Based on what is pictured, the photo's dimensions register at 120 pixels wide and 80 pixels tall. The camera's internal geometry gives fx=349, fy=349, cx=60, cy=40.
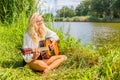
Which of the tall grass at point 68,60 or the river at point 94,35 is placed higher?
the tall grass at point 68,60

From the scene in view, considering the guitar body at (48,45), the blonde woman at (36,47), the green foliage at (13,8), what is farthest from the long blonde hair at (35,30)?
the green foliage at (13,8)

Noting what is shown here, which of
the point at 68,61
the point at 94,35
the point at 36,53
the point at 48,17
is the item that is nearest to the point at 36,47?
the point at 36,53

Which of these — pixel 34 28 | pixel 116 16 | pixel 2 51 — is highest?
pixel 34 28

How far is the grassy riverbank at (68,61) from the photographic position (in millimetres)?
4629

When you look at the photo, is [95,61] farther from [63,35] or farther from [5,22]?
[5,22]

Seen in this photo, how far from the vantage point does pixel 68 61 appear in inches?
225

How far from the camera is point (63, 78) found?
4805 mm

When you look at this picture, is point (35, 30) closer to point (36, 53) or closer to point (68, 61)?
point (36, 53)

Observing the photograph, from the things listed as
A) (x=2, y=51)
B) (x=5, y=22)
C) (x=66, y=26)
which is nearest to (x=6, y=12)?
(x=5, y=22)

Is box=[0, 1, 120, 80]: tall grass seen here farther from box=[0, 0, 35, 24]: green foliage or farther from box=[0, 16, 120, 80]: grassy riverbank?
box=[0, 0, 35, 24]: green foliage

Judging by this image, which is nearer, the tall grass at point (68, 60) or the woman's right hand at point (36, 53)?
the tall grass at point (68, 60)

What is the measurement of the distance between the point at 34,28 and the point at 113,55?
4.54ft

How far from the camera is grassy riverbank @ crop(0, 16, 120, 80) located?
15.2 feet

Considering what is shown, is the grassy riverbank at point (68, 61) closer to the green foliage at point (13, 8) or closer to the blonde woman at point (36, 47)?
the blonde woman at point (36, 47)
